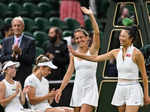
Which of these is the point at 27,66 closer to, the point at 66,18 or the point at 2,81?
the point at 2,81

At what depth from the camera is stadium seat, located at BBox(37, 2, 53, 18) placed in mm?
14992

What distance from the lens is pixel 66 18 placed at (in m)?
14.1

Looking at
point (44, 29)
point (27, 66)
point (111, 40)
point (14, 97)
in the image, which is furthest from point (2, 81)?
point (44, 29)

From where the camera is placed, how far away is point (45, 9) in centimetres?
1508

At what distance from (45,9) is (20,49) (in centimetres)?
583

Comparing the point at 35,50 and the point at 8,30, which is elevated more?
the point at 8,30

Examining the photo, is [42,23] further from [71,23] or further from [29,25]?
[71,23]

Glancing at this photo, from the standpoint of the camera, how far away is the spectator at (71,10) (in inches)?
555

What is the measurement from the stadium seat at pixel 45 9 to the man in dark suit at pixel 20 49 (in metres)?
5.44

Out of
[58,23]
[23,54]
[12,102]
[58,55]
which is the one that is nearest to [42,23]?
[58,23]

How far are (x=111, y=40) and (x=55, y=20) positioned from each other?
5.24 metres

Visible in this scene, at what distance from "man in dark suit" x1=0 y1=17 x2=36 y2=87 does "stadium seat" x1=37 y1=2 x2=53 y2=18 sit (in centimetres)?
544

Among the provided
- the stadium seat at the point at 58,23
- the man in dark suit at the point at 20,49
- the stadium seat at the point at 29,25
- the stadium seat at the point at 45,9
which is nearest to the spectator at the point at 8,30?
the man in dark suit at the point at 20,49

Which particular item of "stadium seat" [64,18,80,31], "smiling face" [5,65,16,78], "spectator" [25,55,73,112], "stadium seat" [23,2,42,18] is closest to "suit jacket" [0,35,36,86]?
"spectator" [25,55,73,112]
